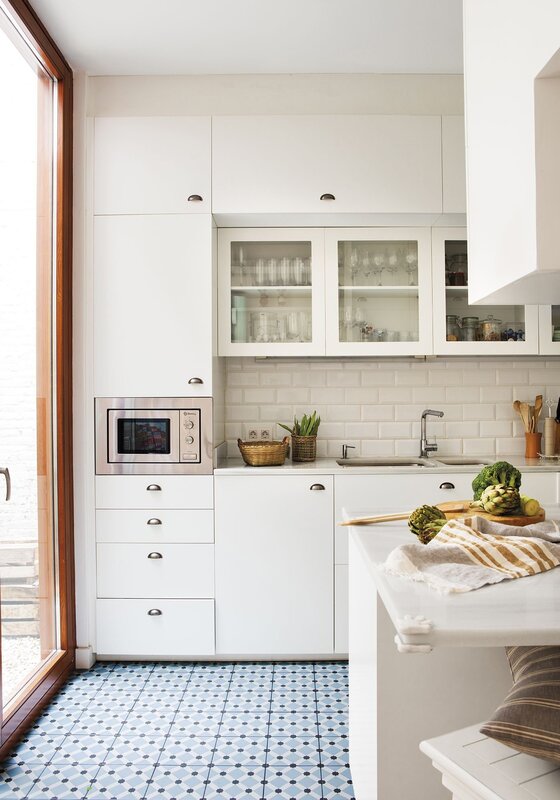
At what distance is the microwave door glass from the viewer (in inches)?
120

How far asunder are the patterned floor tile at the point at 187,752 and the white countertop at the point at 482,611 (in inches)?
52.1

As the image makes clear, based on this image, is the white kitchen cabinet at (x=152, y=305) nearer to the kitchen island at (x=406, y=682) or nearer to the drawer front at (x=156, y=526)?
the drawer front at (x=156, y=526)

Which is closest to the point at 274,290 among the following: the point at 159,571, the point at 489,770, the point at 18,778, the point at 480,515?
the point at 159,571

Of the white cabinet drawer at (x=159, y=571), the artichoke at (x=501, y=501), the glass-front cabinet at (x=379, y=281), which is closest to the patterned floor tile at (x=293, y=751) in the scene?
the white cabinet drawer at (x=159, y=571)

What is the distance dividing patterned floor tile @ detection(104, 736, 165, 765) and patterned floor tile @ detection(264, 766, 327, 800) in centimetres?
42

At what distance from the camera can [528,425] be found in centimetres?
342

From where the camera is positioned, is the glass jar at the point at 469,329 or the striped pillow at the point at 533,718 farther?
the glass jar at the point at 469,329

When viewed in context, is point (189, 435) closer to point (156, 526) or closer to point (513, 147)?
point (156, 526)

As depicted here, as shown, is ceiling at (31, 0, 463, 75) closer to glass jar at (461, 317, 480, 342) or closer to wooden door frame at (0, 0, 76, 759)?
wooden door frame at (0, 0, 76, 759)

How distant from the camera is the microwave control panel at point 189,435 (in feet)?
9.99

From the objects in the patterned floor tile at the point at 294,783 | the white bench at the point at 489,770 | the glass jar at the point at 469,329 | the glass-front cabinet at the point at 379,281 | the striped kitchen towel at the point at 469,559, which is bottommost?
the patterned floor tile at the point at 294,783

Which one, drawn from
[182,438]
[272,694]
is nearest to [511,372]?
[182,438]

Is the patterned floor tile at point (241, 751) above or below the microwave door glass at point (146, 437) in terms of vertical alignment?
below

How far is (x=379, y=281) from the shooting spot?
128 inches
